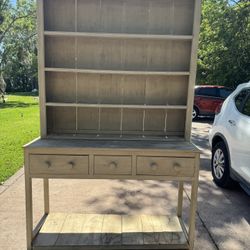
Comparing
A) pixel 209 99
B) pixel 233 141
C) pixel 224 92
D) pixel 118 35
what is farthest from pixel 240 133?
pixel 224 92

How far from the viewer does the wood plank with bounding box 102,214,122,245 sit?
3.23 metres

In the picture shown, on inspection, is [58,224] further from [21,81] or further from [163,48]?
[21,81]

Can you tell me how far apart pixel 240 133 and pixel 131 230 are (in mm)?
2052

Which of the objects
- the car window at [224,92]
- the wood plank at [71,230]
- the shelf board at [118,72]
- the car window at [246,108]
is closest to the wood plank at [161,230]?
the wood plank at [71,230]

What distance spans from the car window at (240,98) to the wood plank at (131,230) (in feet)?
7.70

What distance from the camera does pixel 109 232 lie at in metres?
3.40

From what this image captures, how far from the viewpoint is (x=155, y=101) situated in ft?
10.6

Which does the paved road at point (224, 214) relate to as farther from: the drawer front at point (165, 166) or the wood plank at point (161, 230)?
the drawer front at point (165, 166)

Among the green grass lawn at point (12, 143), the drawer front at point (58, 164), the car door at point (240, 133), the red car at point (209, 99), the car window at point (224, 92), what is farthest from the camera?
the car window at point (224, 92)

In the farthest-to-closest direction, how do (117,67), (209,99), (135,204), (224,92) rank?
(224,92)
(209,99)
(135,204)
(117,67)

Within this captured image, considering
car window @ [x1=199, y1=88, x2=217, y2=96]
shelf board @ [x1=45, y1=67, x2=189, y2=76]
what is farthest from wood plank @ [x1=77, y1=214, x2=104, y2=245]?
car window @ [x1=199, y1=88, x2=217, y2=96]

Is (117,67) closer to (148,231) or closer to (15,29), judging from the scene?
(148,231)

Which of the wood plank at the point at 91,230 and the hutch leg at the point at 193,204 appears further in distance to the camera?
the wood plank at the point at 91,230

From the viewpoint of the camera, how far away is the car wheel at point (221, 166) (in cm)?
481
